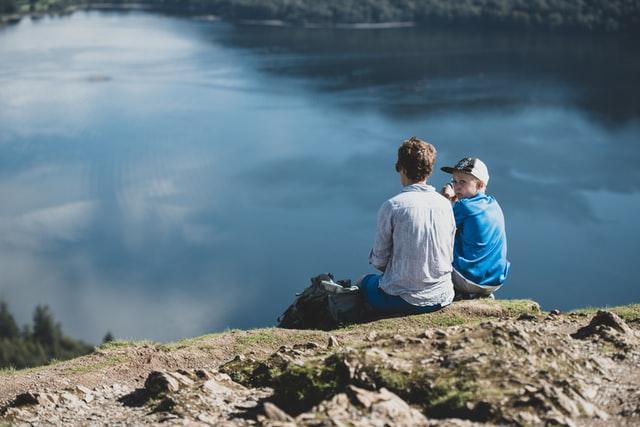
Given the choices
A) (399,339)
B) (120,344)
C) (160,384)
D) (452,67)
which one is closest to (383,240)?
(399,339)

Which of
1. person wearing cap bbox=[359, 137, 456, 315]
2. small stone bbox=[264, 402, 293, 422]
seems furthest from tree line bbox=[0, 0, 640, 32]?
small stone bbox=[264, 402, 293, 422]

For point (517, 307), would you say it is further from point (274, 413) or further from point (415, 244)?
point (274, 413)

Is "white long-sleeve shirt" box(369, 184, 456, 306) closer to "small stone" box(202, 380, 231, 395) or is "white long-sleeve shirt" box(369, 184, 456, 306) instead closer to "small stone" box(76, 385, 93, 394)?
"small stone" box(202, 380, 231, 395)

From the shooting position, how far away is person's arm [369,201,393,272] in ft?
21.7

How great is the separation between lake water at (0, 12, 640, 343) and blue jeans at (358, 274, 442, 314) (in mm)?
30056

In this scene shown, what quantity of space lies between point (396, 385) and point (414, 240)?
208 centimetres

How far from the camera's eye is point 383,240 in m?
→ 6.70

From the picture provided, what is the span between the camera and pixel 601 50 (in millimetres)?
91812

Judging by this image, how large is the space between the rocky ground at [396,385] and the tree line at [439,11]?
103 m

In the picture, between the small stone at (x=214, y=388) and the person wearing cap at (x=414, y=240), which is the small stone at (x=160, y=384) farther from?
the person wearing cap at (x=414, y=240)

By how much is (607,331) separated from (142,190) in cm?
4830

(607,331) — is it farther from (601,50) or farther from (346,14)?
(346,14)

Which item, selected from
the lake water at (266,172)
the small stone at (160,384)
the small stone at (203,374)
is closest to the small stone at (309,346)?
the small stone at (203,374)

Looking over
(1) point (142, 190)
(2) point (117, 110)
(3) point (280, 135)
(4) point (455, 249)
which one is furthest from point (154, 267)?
(4) point (455, 249)
